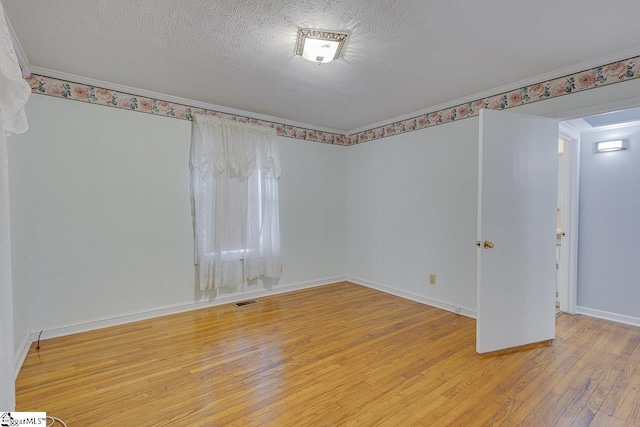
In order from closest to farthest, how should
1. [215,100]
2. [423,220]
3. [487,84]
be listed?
[487,84] < [215,100] < [423,220]

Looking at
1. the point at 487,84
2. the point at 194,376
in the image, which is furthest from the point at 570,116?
the point at 194,376

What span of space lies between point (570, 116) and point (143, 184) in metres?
3.89

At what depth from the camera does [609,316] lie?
10.2 feet

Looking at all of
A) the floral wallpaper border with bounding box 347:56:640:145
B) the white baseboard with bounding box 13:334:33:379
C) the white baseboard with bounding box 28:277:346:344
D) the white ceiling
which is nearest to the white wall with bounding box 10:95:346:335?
the white baseboard with bounding box 28:277:346:344

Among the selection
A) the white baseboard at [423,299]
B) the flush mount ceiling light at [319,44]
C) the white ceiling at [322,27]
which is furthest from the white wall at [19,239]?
the white baseboard at [423,299]

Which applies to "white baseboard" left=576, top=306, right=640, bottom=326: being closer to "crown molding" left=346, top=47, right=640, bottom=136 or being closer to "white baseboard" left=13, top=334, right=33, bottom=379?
"crown molding" left=346, top=47, right=640, bottom=136

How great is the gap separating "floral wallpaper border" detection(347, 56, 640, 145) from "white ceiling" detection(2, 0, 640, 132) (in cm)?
8

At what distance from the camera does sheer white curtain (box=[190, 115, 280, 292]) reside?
3.32m

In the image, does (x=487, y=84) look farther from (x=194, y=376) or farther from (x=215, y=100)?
(x=194, y=376)

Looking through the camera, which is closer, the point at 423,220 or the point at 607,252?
the point at 607,252

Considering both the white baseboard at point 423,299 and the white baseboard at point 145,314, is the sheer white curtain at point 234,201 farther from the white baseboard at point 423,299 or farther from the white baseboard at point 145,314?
the white baseboard at point 423,299

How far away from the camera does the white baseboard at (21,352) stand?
6.86 feet

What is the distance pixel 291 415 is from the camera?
169 centimetres

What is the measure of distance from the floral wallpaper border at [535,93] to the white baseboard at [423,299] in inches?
78.9
